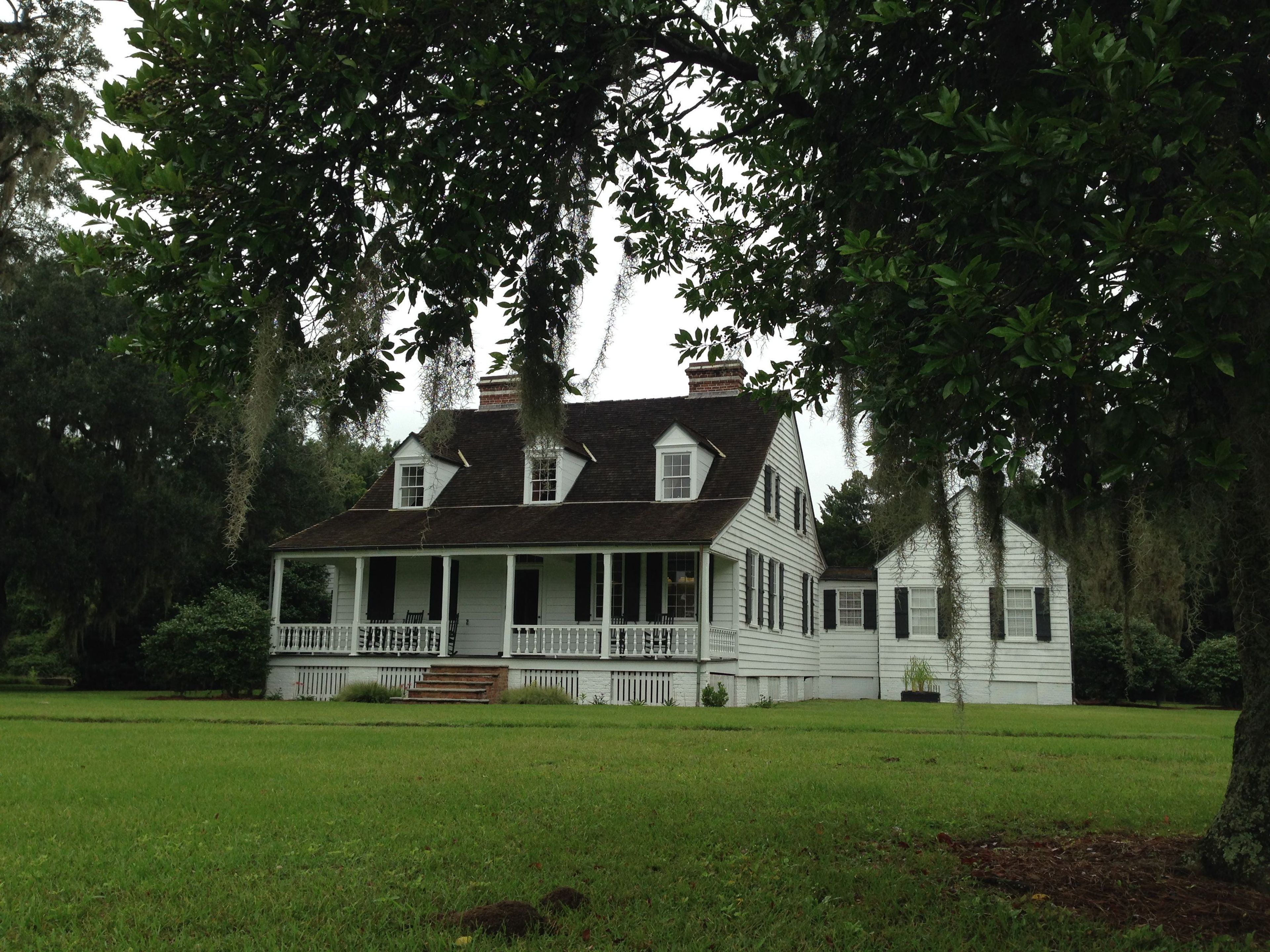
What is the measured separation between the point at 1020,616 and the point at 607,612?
1173 cm

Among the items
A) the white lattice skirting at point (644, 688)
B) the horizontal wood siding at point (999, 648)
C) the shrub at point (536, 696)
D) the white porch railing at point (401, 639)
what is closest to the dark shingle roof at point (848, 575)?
the horizontal wood siding at point (999, 648)

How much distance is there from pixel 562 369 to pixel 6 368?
70.2ft

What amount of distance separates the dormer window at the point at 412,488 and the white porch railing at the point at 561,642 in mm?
4572

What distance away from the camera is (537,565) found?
859 inches

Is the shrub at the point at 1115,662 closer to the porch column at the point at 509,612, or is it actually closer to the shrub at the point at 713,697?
the shrub at the point at 713,697

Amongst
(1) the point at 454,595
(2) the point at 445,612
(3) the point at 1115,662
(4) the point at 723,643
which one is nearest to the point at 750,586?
(4) the point at 723,643

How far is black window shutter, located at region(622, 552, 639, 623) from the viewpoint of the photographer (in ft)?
68.7

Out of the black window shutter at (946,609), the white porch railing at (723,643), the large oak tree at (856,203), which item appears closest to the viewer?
the large oak tree at (856,203)

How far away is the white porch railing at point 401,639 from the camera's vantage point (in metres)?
20.7

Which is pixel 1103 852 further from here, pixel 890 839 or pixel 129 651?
pixel 129 651

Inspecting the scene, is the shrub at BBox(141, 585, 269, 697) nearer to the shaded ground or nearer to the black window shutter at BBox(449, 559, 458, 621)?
the black window shutter at BBox(449, 559, 458, 621)

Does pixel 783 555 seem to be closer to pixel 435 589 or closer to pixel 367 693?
pixel 435 589

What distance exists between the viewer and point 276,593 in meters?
21.7

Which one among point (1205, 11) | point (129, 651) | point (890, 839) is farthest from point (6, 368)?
point (1205, 11)
